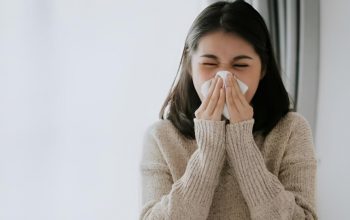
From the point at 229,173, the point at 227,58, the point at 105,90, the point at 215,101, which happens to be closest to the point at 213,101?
the point at 215,101

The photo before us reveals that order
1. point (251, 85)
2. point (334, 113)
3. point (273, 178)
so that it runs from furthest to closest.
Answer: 1. point (334, 113)
2. point (251, 85)
3. point (273, 178)

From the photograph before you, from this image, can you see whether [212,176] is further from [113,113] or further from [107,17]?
[107,17]

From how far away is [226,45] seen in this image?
1.20 metres

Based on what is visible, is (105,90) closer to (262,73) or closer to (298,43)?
(262,73)

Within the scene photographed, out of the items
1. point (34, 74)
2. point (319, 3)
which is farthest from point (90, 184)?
point (319, 3)

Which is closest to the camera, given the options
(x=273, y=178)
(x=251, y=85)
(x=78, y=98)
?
(x=273, y=178)

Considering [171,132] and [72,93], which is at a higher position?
[72,93]

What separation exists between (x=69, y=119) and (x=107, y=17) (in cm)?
42

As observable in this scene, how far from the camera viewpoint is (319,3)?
6.06 ft

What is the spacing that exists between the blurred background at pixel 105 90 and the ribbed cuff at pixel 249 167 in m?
0.61

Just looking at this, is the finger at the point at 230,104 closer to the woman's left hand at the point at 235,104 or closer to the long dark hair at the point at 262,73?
the woman's left hand at the point at 235,104

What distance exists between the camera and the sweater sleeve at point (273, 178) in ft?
3.63

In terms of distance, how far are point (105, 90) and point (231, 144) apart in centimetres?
66

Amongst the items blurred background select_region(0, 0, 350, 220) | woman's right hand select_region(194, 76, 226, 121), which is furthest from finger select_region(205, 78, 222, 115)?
blurred background select_region(0, 0, 350, 220)
